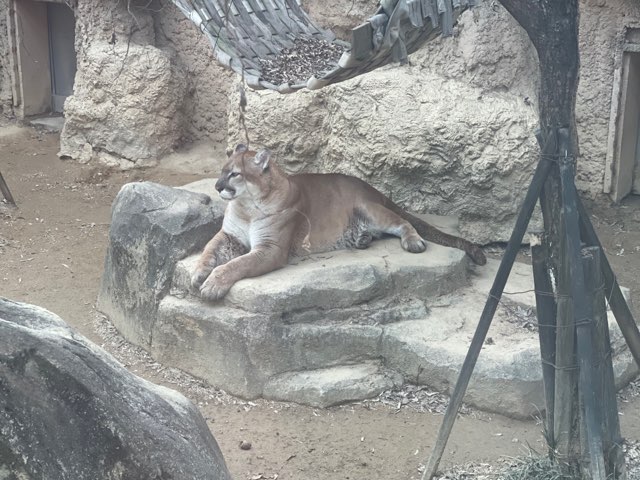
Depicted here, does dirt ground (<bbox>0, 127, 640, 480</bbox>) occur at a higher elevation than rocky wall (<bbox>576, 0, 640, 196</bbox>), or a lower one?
lower

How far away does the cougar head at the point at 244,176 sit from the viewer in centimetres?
606

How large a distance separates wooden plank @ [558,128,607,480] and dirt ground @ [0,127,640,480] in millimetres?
962

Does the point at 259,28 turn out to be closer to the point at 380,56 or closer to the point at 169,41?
the point at 380,56

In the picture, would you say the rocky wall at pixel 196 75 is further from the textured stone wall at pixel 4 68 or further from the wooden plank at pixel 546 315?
the wooden plank at pixel 546 315

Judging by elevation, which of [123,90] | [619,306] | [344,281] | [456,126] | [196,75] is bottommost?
[344,281]

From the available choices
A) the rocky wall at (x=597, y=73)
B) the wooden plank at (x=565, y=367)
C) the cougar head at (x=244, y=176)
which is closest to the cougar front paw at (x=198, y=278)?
the cougar head at (x=244, y=176)

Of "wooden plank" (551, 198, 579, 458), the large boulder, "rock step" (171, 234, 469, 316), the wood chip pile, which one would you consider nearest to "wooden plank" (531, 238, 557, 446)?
"wooden plank" (551, 198, 579, 458)

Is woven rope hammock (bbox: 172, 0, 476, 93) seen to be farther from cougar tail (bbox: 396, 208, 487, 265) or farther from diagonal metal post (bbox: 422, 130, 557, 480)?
cougar tail (bbox: 396, 208, 487, 265)

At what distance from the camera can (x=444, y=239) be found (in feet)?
21.7

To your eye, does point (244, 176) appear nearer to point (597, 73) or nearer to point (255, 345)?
point (255, 345)

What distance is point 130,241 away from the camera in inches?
243

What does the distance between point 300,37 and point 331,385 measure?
7.86 ft

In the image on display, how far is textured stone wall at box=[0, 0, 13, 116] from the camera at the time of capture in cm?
1058

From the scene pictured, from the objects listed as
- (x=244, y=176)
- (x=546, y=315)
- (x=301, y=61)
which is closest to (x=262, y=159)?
(x=244, y=176)
